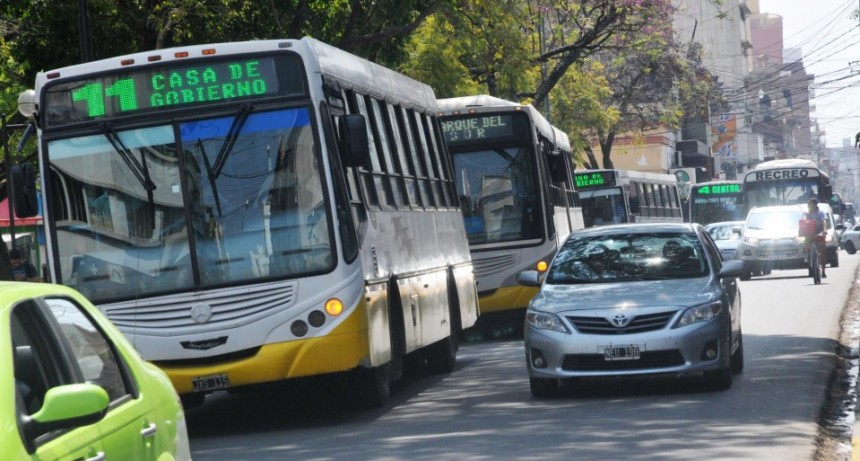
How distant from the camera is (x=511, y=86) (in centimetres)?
3231

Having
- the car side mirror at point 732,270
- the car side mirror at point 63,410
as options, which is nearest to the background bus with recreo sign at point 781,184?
the car side mirror at point 732,270

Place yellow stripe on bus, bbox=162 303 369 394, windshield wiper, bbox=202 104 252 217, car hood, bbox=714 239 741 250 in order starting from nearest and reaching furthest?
1. yellow stripe on bus, bbox=162 303 369 394
2. windshield wiper, bbox=202 104 252 217
3. car hood, bbox=714 239 741 250

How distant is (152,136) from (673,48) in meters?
43.3

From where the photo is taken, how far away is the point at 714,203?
60688 mm

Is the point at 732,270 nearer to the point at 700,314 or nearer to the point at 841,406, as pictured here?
the point at 700,314

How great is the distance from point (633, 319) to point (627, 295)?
0.33 metres

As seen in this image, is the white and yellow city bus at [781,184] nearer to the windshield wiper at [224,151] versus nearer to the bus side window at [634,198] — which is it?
the bus side window at [634,198]

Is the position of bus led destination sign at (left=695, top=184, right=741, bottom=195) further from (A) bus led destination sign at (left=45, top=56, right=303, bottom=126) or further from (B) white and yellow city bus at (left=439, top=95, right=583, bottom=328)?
(A) bus led destination sign at (left=45, top=56, right=303, bottom=126)

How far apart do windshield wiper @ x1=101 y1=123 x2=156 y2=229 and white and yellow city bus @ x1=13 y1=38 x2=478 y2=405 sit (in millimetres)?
A: 11

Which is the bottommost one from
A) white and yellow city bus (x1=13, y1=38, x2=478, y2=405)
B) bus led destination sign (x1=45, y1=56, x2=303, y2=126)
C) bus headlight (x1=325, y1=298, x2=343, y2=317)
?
bus headlight (x1=325, y1=298, x2=343, y2=317)

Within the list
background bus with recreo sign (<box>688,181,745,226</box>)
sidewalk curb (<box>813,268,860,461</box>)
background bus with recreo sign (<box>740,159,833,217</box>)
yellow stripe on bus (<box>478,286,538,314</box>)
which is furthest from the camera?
background bus with recreo sign (<box>688,181,745,226</box>)

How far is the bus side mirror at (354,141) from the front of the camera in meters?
12.6

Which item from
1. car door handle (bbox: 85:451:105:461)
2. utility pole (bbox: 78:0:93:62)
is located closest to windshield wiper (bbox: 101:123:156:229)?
utility pole (bbox: 78:0:93:62)

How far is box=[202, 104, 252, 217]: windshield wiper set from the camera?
12484mm
